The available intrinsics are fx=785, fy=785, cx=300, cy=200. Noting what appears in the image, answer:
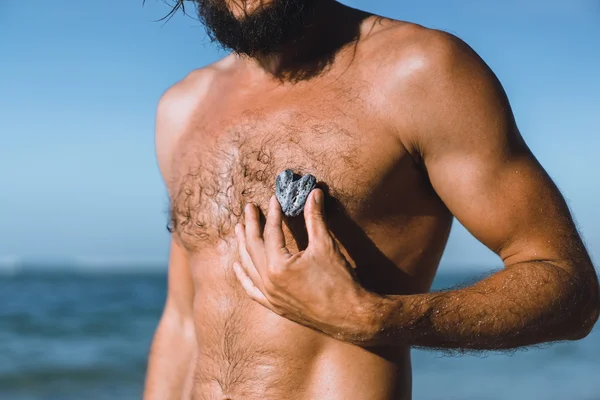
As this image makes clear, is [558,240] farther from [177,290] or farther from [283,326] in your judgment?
[177,290]

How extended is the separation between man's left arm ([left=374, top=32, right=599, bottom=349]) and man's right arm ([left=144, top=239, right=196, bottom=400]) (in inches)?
41.6

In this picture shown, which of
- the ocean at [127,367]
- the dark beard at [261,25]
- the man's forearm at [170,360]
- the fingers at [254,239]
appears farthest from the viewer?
the ocean at [127,367]

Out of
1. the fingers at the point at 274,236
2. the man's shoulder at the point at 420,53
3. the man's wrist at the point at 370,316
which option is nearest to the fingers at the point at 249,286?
the fingers at the point at 274,236

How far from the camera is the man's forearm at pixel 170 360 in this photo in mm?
2689

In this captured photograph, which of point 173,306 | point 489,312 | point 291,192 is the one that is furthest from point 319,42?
point 173,306

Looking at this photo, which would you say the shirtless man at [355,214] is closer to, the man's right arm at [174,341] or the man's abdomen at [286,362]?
the man's abdomen at [286,362]

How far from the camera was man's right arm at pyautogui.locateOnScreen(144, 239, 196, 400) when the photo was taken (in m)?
2.67

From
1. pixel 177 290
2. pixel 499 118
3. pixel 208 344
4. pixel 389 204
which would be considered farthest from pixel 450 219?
pixel 177 290

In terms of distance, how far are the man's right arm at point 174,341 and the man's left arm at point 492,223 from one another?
106cm

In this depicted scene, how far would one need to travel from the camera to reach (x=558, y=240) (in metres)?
1.89

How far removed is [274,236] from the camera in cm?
182

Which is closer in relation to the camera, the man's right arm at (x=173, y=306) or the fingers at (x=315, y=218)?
the fingers at (x=315, y=218)

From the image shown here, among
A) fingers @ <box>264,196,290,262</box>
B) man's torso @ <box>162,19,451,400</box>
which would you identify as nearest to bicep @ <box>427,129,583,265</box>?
man's torso @ <box>162,19,451,400</box>

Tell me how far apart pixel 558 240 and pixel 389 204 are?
0.42m
